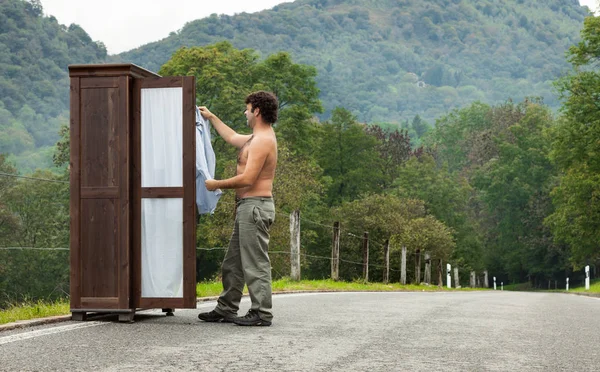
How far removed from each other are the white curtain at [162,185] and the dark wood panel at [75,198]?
1.87ft

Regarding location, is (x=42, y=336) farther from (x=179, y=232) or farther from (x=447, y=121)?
(x=447, y=121)

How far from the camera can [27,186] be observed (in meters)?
46.1

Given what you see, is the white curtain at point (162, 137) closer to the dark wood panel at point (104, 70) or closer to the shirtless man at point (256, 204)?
the dark wood panel at point (104, 70)

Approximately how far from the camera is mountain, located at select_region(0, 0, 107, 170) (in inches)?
3962

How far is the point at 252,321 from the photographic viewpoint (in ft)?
26.6

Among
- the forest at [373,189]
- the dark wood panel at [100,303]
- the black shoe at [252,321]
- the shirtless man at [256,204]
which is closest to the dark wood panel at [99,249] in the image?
the dark wood panel at [100,303]

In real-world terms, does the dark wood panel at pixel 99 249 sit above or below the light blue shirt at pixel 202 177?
below

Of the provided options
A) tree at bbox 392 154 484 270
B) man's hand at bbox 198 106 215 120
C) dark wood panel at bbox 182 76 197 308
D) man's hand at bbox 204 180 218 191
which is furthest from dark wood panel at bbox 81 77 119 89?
tree at bbox 392 154 484 270

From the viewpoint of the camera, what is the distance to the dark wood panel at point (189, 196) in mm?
8172

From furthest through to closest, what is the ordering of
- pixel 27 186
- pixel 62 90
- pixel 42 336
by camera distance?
pixel 62 90 → pixel 27 186 → pixel 42 336

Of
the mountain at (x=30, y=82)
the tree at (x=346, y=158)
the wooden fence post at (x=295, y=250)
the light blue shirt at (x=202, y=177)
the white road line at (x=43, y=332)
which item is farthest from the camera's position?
the mountain at (x=30, y=82)

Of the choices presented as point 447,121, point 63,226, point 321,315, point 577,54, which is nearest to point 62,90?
point 447,121

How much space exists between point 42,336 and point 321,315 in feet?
11.8

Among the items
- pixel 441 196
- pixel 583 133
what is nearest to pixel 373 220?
pixel 583 133
